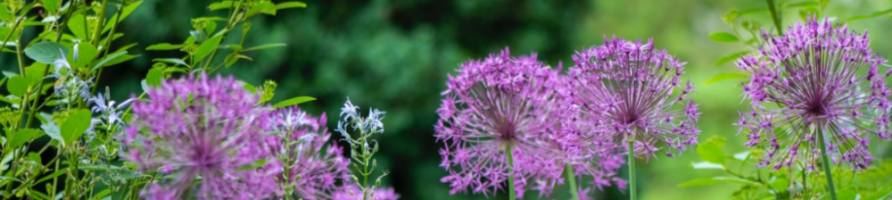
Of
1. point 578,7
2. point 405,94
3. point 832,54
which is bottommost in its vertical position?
point 832,54

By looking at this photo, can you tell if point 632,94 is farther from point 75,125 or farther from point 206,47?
point 75,125

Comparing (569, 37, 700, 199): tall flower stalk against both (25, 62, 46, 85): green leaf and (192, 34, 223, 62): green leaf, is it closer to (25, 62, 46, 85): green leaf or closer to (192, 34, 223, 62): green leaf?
(192, 34, 223, 62): green leaf

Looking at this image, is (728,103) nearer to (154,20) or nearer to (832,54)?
(154,20)

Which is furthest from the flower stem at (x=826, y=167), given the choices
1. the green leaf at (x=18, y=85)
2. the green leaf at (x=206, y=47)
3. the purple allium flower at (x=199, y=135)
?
the green leaf at (x=18, y=85)

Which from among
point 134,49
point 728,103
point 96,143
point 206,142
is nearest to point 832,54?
point 206,142

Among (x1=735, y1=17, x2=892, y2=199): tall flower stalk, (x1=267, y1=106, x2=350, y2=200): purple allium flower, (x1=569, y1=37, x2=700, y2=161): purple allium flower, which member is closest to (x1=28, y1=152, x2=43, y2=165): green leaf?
(x1=267, y1=106, x2=350, y2=200): purple allium flower

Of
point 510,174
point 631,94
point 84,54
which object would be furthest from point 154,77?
point 631,94

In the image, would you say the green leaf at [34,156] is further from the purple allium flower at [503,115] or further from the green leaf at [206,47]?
the purple allium flower at [503,115]
